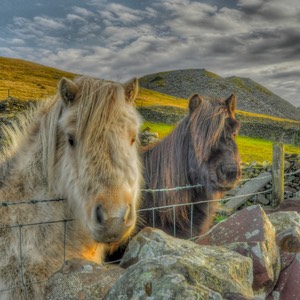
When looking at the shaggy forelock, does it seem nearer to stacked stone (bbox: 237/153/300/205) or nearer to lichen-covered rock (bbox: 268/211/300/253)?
lichen-covered rock (bbox: 268/211/300/253)

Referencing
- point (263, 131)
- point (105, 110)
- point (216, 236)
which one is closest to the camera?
point (105, 110)

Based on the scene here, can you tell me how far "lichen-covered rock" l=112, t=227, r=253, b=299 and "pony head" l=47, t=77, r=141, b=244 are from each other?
41 cm

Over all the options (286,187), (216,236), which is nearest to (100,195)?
(216,236)

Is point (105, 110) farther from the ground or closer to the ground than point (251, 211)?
farther from the ground

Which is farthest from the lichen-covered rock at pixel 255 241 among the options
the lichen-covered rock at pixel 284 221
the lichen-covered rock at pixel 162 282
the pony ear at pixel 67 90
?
the pony ear at pixel 67 90

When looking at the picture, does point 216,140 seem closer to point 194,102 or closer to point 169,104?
point 194,102

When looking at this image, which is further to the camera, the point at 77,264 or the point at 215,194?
the point at 215,194

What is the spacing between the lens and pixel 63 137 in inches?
114

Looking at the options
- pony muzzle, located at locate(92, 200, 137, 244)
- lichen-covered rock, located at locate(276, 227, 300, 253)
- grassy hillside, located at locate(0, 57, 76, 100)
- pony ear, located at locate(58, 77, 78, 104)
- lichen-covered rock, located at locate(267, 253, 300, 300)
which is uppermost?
grassy hillside, located at locate(0, 57, 76, 100)

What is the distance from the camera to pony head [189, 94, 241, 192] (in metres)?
4.84

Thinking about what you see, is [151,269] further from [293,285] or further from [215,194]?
[215,194]

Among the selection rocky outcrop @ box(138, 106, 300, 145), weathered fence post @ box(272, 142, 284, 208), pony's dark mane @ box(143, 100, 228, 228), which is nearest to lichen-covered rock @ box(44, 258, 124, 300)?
pony's dark mane @ box(143, 100, 228, 228)

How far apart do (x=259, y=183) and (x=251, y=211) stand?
6794 mm

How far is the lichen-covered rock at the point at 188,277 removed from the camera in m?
1.81
